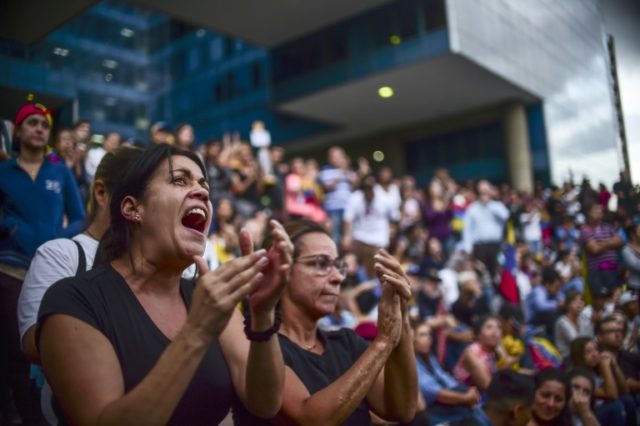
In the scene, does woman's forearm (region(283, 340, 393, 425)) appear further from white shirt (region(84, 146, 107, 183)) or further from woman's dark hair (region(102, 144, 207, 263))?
white shirt (region(84, 146, 107, 183))

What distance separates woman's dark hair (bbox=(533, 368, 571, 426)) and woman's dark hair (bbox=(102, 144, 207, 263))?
9.11 feet

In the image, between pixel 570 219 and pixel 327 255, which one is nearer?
pixel 327 255

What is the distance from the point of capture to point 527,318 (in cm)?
855

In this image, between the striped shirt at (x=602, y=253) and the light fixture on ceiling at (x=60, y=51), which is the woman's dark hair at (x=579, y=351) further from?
the light fixture on ceiling at (x=60, y=51)

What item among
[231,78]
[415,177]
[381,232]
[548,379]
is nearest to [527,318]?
[381,232]

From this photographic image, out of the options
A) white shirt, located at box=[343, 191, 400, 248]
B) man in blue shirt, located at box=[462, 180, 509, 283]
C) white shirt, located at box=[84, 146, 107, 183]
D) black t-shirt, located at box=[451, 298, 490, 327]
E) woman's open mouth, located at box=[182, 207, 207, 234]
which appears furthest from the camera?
man in blue shirt, located at box=[462, 180, 509, 283]

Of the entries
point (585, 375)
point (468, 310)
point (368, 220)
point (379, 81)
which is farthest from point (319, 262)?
point (379, 81)

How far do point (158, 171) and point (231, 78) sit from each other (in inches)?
795

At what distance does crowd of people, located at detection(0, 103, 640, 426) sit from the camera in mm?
1572

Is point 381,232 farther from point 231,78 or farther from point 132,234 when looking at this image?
point 231,78

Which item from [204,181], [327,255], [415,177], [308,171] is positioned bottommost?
[327,255]

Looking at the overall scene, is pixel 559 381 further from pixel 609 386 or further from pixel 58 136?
pixel 58 136

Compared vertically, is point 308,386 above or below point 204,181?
below

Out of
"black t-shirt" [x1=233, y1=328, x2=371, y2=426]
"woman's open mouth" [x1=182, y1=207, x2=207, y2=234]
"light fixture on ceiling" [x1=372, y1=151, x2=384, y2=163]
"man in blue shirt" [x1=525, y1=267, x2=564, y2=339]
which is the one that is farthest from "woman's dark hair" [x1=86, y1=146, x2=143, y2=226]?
"light fixture on ceiling" [x1=372, y1=151, x2=384, y2=163]
